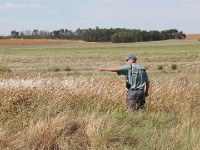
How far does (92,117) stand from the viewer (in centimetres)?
688

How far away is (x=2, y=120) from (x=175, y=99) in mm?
4027

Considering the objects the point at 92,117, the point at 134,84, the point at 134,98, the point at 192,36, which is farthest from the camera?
the point at 192,36

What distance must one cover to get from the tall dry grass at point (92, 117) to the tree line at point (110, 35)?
15055cm

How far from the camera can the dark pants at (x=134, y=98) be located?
361 inches

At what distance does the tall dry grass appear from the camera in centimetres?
604

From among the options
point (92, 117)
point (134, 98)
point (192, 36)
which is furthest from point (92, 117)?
point (192, 36)

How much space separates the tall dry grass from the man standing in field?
0.27 metres

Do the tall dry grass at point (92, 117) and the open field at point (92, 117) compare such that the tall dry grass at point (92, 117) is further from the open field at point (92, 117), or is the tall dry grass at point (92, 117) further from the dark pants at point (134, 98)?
the dark pants at point (134, 98)

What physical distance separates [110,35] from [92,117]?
551 ft

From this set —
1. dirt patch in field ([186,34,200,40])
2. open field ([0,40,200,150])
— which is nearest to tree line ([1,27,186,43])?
dirt patch in field ([186,34,200,40])

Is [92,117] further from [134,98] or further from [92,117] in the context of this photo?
[134,98]

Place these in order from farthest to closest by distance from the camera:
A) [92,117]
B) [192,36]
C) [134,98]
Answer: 1. [192,36]
2. [134,98]
3. [92,117]

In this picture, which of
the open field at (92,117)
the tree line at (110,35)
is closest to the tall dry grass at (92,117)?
the open field at (92,117)

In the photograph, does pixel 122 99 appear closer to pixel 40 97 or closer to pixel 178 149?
pixel 40 97
